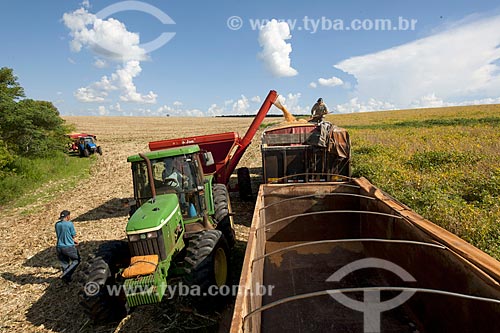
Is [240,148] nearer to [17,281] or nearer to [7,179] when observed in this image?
[17,281]

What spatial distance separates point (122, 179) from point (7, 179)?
4.00m

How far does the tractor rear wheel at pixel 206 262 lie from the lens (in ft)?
11.8

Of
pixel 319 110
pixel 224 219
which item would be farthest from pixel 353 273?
pixel 319 110

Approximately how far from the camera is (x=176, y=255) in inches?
163

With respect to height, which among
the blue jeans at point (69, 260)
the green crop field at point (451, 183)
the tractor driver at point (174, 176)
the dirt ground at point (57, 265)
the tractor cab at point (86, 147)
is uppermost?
the tractor driver at point (174, 176)

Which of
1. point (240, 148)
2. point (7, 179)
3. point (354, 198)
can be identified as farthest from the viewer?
point (7, 179)

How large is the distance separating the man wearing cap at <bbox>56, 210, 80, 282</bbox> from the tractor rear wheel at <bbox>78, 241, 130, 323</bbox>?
1412 millimetres

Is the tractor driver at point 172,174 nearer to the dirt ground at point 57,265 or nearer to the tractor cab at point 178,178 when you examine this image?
the tractor cab at point 178,178

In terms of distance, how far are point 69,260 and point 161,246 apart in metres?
2.63

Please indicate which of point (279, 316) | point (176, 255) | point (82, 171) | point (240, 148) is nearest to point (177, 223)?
point (176, 255)

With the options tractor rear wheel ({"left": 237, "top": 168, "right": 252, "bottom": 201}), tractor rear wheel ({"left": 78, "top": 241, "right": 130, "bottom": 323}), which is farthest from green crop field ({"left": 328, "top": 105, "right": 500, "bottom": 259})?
tractor rear wheel ({"left": 78, "top": 241, "right": 130, "bottom": 323})

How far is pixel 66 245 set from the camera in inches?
196

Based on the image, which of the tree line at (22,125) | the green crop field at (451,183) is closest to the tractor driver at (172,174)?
the green crop field at (451,183)

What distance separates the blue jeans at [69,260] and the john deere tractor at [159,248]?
4.66 feet
